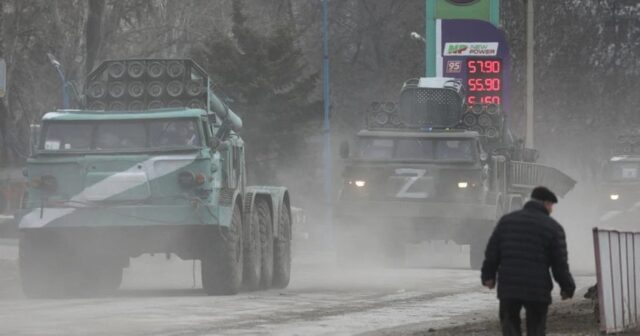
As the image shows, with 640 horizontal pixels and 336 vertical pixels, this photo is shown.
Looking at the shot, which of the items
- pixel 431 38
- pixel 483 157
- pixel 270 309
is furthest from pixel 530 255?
pixel 431 38

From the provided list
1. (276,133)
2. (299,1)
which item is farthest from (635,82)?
(276,133)

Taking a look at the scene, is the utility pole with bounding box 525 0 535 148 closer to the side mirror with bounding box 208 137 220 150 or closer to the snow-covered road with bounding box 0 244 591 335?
→ the snow-covered road with bounding box 0 244 591 335

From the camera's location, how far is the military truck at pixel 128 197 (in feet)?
75.4

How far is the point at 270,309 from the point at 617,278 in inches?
176

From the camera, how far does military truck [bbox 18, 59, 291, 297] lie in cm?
2297

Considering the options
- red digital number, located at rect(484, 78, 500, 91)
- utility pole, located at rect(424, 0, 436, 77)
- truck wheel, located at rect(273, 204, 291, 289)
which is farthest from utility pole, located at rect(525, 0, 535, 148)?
truck wheel, located at rect(273, 204, 291, 289)

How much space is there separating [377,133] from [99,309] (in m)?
13.0

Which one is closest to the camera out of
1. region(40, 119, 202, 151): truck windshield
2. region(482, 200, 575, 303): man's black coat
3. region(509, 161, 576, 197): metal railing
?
region(482, 200, 575, 303): man's black coat

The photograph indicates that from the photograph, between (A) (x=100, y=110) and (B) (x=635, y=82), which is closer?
(A) (x=100, y=110)

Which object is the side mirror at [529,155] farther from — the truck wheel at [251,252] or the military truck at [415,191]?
the truck wheel at [251,252]

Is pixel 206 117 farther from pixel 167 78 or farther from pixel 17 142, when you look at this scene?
pixel 17 142

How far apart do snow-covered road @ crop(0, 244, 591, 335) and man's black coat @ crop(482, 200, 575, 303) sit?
15.2 ft

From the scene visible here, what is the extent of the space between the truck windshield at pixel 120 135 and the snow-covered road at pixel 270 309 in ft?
6.41

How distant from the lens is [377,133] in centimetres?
3294
